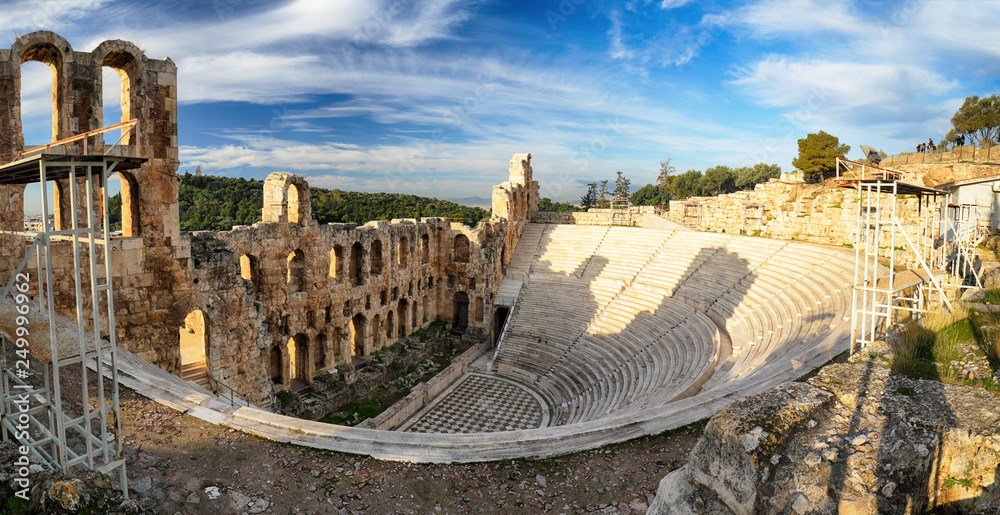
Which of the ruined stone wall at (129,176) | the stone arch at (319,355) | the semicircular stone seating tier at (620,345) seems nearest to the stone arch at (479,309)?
the semicircular stone seating tier at (620,345)

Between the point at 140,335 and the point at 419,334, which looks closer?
the point at 140,335

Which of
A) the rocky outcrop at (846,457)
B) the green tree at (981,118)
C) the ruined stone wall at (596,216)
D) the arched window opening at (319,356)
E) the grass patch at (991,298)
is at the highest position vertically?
the green tree at (981,118)

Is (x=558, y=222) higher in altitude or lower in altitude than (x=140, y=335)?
higher

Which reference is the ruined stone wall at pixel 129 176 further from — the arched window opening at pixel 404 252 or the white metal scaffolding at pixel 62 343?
the arched window opening at pixel 404 252

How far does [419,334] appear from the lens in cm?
2577

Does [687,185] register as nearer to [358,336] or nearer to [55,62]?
[358,336]

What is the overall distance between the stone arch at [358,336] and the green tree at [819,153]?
3249cm

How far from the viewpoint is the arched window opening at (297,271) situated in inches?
750

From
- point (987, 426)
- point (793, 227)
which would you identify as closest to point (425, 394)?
point (987, 426)

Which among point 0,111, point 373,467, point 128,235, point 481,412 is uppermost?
point 0,111

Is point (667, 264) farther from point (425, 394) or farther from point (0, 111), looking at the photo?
point (0, 111)

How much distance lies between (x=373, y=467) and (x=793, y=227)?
75.7ft

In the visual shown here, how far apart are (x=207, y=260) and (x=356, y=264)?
8.80 metres

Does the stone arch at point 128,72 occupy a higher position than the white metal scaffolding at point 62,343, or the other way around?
the stone arch at point 128,72
